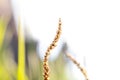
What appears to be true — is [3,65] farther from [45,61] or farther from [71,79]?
[45,61]

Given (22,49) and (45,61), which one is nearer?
(45,61)

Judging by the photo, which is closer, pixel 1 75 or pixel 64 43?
pixel 1 75

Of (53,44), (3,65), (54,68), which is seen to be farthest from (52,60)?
(53,44)

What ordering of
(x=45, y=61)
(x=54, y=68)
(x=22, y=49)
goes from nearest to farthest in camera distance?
(x=45, y=61)
(x=22, y=49)
(x=54, y=68)

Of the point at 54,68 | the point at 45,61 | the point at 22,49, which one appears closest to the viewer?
the point at 45,61

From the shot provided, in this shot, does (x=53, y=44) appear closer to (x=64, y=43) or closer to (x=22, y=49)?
(x=22, y=49)

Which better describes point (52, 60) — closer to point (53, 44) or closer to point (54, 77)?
point (54, 77)

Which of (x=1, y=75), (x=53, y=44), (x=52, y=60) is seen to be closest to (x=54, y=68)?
(x=52, y=60)
